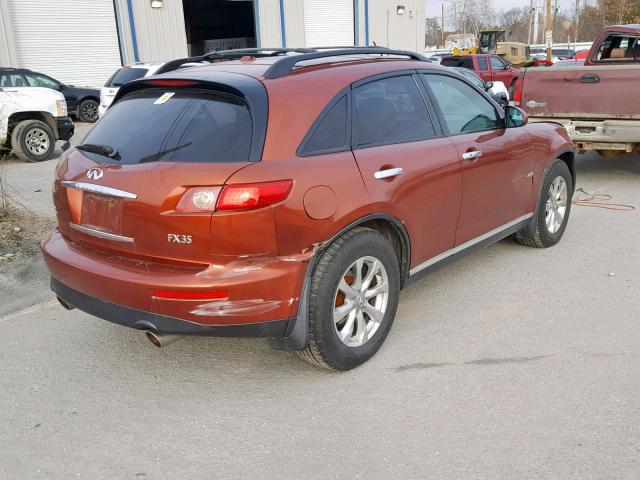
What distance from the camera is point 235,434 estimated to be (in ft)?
10.00

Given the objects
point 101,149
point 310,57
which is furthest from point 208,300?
point 310,57

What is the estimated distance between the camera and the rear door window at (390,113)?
3.64m

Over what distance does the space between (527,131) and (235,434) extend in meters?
3.48

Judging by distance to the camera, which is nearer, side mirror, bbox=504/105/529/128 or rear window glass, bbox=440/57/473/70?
side mirror, bbox=504/105/529/128

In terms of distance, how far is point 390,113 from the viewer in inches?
152

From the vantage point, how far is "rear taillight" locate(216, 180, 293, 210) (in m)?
2.95

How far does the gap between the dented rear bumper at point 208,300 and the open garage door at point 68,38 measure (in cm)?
1981

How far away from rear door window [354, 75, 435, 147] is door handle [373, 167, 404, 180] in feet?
0.60

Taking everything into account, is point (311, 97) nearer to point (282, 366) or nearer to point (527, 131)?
point (282, 366)

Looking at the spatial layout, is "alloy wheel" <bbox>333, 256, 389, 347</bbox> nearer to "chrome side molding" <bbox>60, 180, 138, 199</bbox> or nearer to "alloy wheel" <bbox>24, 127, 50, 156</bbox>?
"chrome side molding" <bbox>60, 180, 138, 199</bbox>

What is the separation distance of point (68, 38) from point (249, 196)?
20951 millimetres

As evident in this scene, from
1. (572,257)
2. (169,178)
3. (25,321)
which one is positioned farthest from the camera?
(572,257)

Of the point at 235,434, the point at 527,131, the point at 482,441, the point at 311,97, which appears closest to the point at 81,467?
the point at 235,434

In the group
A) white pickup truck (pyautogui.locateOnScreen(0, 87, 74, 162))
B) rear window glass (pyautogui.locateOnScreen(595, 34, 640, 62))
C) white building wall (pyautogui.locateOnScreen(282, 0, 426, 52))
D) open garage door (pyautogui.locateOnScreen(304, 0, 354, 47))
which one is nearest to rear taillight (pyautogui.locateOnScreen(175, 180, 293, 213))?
rear window glass (pyautogui.locateOnScreen(595, 34, 640, 62))
